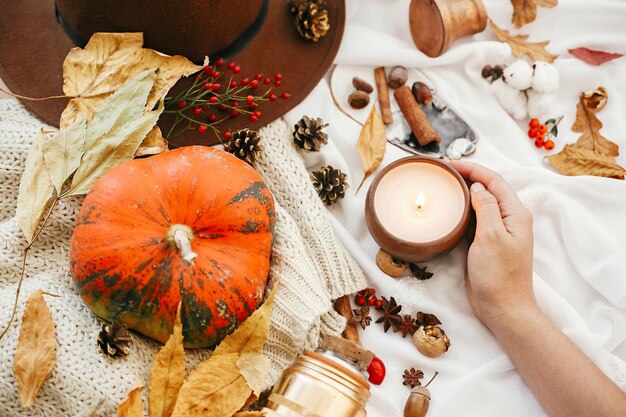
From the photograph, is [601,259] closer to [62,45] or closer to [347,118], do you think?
[347,118]

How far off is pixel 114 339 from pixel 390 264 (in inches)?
19.6

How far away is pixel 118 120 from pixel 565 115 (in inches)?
35.5

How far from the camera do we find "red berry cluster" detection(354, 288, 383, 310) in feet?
3.84

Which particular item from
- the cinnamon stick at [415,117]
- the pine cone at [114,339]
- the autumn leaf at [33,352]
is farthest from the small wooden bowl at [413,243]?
the autumn leaf at [33,352]

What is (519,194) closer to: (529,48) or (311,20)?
(529,48)

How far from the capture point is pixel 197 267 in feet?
2.98

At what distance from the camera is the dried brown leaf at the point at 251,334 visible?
0.95m

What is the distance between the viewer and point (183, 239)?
0.88 metres

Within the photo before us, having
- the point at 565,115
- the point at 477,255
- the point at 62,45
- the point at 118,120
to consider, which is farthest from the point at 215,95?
the point at 565,115

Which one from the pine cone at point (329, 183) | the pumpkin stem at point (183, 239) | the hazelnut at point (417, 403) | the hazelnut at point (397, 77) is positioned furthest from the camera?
the hazelnut at point (397, 77)

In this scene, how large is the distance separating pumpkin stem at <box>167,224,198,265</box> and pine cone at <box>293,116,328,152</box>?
33cm

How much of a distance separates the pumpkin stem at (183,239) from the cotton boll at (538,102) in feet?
2.53

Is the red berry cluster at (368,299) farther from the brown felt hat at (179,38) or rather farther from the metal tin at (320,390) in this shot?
the brown felt hat at (179,38)

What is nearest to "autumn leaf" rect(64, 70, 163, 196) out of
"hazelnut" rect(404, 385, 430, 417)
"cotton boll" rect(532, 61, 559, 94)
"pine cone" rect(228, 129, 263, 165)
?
"pine cone" rect(228, 129, 263, 165)
